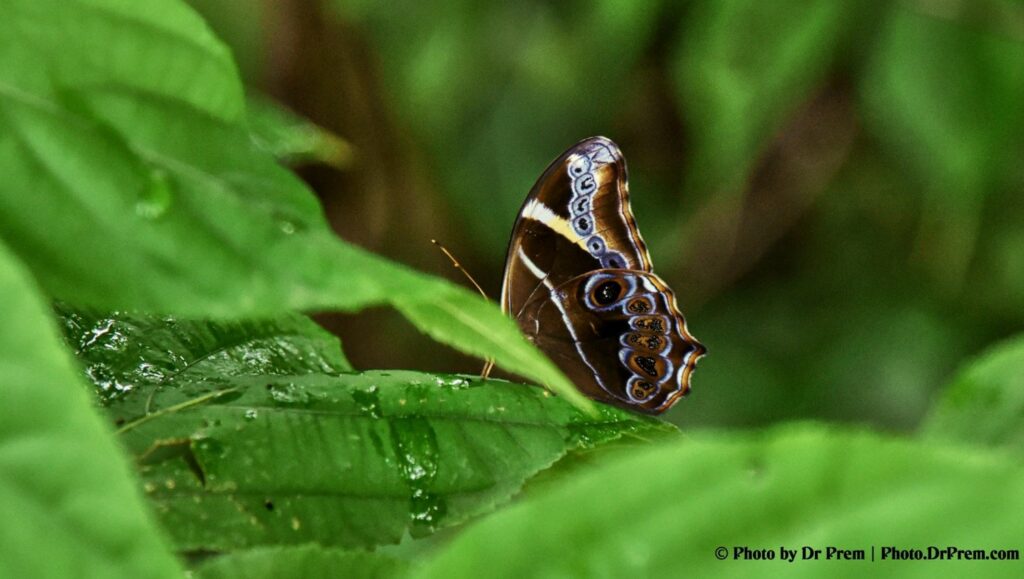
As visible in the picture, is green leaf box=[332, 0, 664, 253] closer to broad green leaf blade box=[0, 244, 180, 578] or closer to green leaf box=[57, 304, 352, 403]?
green leaf box=[57, 304, 352, 403]

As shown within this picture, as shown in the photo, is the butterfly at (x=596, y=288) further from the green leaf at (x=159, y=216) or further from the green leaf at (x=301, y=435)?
the green leaf at (x=159, y=216)

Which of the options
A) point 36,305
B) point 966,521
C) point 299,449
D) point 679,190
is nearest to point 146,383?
point 299,449

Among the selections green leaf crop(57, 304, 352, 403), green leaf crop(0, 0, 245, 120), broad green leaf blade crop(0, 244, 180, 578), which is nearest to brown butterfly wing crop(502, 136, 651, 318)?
green leaf crop(57, 304, 352, 403)

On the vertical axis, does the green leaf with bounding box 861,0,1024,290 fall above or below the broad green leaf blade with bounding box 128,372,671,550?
above

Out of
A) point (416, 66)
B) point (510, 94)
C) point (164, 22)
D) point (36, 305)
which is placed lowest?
point (36, 305)

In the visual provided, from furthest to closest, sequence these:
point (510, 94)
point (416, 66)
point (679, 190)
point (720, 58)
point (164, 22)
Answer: point (679, 190)
point (510, 94)
point (416, 66)
point (720, 58)
point (164, 22)

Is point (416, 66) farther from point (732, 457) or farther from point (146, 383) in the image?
point (732, 457)
